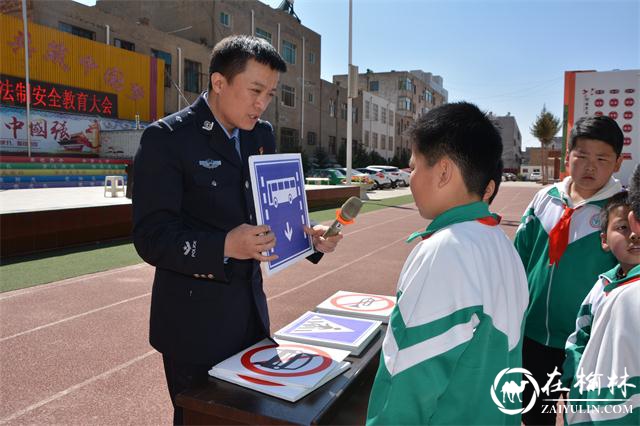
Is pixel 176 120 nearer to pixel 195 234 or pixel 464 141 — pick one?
pixel 195 234

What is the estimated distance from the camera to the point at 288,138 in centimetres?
3525

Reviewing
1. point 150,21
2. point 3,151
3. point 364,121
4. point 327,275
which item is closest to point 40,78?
point 3,151

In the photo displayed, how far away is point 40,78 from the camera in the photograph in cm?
2131

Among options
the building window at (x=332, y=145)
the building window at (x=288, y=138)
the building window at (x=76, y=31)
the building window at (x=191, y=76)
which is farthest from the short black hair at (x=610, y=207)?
the building window at (x=332, y=145)

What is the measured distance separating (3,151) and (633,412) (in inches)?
910

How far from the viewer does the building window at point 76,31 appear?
22691mm

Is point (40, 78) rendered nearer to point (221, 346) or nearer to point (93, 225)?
point (93, 225)

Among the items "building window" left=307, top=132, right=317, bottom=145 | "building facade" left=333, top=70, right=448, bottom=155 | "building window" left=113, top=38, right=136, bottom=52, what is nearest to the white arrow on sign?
"building window" left=113, top=38, right=136, bottom=52

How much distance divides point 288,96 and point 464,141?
3488 cm

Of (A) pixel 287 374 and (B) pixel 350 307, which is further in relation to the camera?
(B) pixel 350 307

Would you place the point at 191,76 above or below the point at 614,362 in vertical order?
above

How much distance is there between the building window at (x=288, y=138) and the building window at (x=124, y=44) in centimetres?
Answer: 1157

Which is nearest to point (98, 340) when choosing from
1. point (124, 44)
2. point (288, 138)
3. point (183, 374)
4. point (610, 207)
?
point (183, 374)

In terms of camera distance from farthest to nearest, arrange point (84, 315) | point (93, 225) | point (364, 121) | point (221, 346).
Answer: point (364, 121) < point (93, 225) < point (84, 315) < point (221, 346)
